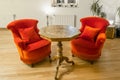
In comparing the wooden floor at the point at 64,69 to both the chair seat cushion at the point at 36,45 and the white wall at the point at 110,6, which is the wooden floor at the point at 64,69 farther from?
the white wall at the point at 110,6

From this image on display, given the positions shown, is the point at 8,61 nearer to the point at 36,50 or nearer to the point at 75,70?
the point at 36,50

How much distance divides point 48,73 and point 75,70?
1.85 ft

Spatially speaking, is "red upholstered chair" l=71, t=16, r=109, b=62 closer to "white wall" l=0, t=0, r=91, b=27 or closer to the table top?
the table top

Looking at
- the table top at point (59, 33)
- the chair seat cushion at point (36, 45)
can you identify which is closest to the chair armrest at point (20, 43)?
the chair seat cushion at point (36, 45)

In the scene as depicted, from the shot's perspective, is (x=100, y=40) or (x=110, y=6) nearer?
(x=100, y=40)

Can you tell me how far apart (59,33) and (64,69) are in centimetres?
78

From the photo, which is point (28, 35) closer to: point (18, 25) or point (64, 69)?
point (18, 25)

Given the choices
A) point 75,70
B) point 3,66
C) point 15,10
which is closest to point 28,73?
point 3,66

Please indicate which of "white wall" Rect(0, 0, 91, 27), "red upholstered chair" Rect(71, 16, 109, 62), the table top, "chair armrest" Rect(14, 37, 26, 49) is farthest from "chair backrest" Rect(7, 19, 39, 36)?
"white wall" Rect(0, 0, 91, 27)

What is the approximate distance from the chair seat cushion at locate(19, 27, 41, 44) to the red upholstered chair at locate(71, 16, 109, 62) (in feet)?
2.87

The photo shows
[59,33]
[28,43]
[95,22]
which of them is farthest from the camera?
[95,22]

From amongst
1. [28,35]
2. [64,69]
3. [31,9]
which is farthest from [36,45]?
[31,9]

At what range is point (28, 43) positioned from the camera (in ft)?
12.7

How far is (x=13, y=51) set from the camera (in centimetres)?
458
